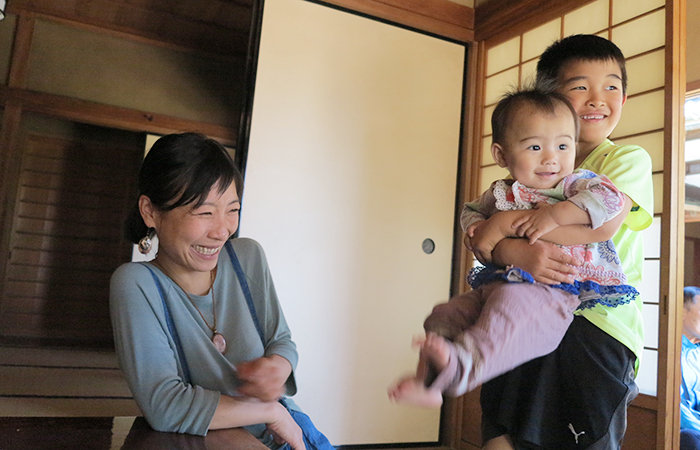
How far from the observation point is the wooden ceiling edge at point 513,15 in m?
2.95

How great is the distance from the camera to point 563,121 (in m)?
1.18

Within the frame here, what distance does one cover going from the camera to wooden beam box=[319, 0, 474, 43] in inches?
129

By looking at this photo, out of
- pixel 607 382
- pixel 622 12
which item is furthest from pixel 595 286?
pixel 622 12

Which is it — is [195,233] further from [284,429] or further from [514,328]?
[514,328]

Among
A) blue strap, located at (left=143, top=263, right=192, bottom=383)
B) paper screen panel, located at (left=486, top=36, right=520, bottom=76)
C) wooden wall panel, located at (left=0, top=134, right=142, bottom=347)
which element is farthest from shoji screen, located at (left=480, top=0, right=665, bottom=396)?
wooden wall panel, located at (left=0, top=134, right=142, bottom=347)

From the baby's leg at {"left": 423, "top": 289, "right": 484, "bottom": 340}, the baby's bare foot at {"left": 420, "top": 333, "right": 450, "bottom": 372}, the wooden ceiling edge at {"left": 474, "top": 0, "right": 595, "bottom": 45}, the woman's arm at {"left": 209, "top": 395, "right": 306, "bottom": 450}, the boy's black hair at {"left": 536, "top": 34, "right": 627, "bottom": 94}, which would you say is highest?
the wooden ceiling edge at {"left": 474, "top": 0, "right": 595, "bottom": 45}

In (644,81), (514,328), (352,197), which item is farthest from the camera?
(352,197)

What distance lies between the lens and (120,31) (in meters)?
5.36

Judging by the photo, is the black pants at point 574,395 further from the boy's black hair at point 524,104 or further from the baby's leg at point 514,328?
the boy's black hair at point 524,104

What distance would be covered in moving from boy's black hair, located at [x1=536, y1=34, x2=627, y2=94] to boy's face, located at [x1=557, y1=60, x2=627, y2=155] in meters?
0.02

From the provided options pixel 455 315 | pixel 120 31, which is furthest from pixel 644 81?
pixel 120 31

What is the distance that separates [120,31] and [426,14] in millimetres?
3454

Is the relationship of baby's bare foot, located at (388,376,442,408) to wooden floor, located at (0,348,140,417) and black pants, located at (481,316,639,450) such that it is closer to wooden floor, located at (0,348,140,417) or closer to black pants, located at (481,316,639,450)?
black pants, located at (481,316,639,450)

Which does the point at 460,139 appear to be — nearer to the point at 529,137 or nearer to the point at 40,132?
the point at 529,137
